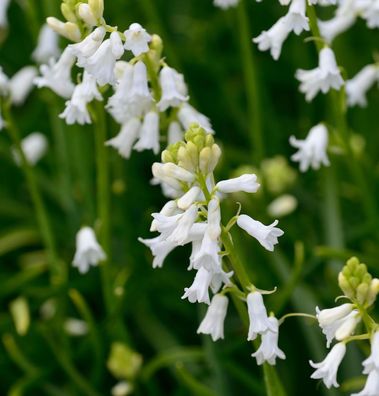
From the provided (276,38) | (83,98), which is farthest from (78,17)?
(276,38)

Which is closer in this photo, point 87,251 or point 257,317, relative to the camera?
point 257,317

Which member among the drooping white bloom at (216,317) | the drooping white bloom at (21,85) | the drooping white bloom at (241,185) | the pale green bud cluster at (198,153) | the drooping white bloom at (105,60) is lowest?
the drooping white bloom at (216,317)

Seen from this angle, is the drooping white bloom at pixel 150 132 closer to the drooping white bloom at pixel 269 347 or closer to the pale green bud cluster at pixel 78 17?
the pale green bud cluster at pixel 78 17

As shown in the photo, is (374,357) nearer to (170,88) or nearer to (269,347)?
(269,347)

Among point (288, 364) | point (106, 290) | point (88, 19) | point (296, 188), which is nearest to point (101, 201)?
point (106, 290)

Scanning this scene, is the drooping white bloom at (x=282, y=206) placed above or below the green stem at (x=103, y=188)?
below

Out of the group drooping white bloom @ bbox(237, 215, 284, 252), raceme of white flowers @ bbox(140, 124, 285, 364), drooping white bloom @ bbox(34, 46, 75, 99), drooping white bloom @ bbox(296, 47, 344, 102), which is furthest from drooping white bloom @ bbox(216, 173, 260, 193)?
drooping white bloom @ bbox(34, 46, 75, 99)

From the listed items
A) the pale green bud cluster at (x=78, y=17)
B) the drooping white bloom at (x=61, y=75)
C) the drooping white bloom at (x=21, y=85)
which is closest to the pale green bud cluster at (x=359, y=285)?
the pale green bud cluster at (x=78, y=17)
